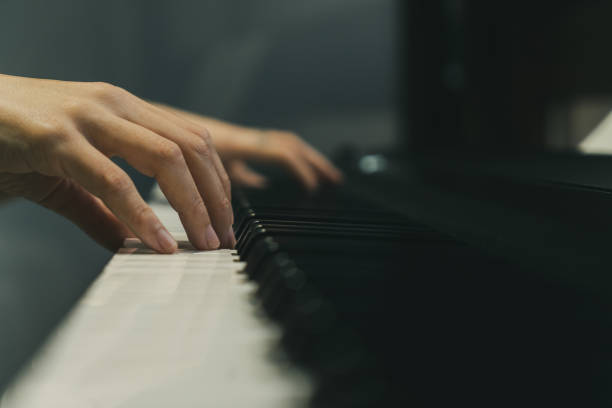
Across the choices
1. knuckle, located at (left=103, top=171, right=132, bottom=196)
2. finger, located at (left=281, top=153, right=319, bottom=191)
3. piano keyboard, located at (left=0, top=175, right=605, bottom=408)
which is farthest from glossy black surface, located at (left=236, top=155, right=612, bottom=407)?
finger, located at (left=281, top=153, right=319, bottom=191)

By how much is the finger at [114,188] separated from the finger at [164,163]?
0.09 feet

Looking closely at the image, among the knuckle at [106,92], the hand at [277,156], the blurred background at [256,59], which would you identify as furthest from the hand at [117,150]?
the blurred background at [256,59]

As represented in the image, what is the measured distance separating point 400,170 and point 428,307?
91 cm

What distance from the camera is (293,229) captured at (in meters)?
0.62

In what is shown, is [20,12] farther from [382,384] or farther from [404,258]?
[382,384]

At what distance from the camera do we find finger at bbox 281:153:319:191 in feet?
4.46

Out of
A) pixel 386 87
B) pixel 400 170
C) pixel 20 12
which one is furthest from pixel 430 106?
pixel 20 12

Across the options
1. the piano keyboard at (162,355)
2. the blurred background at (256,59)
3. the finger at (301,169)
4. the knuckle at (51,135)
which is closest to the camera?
the piano keyboard at (162,355)

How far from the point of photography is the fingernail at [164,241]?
0.57m

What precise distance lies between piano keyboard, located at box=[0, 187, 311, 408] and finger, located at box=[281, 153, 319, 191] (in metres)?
0.91

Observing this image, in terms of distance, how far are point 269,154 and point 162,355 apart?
3.93 feet

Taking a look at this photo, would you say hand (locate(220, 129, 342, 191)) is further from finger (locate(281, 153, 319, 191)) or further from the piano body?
the piano body

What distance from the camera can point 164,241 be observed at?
1.88 ft

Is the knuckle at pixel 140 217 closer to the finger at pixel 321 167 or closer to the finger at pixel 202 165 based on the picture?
the finger at pixel 202 165
